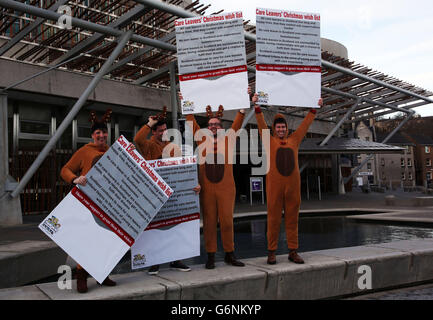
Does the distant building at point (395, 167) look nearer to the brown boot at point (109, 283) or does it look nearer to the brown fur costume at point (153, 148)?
the brown fur costume at point (153, 148)

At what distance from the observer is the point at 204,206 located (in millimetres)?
4328

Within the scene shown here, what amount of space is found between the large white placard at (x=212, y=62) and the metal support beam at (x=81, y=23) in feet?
20.0

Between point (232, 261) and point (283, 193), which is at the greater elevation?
point (283, 193)

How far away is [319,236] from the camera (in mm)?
8273

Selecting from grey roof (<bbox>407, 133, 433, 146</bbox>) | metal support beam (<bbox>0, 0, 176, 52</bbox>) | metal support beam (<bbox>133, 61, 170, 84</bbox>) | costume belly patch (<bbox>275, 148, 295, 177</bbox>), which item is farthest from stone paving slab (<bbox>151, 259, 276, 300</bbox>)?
grey roof (<bbox>407, 133, 433, 146</bbox>)

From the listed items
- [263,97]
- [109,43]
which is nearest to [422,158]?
[109,43]

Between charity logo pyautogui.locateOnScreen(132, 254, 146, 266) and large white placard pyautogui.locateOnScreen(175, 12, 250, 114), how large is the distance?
1664 mm

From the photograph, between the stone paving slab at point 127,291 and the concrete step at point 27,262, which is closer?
the stone paving slab at point 127,291

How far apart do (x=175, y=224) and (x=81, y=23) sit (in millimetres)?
7678

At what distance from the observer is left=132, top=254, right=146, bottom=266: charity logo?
388 cm

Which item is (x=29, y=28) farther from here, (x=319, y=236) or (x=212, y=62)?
(x=319, y=236)

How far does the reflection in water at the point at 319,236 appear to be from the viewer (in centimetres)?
650

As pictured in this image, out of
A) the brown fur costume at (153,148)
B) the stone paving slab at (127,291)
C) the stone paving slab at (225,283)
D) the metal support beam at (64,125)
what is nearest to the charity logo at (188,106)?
the brown fur costume at (153,148)

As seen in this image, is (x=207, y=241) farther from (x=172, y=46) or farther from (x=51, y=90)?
(x=51, y=90)
